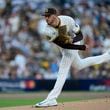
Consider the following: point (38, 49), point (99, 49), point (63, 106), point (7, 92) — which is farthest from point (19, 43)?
point (63, 106)

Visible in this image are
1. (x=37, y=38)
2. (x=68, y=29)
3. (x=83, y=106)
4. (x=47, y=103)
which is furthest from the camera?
(x=37, y=38)

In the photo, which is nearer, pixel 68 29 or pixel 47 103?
pixel 68 29

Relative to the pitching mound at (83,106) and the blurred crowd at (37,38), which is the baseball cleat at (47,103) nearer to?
the pitching mound at (83,106)

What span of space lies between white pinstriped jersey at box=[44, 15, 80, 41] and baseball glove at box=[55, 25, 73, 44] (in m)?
0.07

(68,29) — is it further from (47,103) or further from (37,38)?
(37,38)

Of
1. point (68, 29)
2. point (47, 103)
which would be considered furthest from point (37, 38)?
point (68, 29)

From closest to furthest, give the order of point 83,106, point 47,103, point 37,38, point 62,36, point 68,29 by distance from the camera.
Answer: point 62,36 < point 68,29 < point 83,106 < point 47,103 < point 37,38

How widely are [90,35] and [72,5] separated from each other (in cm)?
166

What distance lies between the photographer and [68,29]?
882 cm

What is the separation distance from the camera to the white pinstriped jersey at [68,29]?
850 cm

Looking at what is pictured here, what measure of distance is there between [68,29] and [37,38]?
897cm

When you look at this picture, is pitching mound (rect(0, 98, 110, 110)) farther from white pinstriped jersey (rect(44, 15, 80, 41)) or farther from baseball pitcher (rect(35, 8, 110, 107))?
white pinstriped jersey (rect(44, 15, 80, 41))

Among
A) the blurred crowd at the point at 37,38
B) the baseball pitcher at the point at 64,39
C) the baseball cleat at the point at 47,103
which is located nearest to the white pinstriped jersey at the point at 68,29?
the baseball pitcher at the point at 64,39

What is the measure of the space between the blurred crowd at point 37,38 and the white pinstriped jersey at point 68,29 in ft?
26.5
